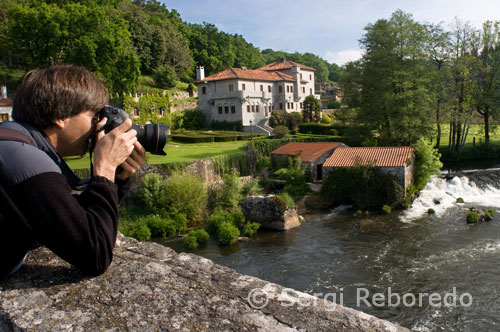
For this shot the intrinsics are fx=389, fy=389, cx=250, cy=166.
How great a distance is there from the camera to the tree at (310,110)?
48500 mm

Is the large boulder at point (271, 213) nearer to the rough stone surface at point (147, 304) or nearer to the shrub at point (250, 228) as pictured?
the shrub at point (250, 228)

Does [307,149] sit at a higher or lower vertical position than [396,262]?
higher

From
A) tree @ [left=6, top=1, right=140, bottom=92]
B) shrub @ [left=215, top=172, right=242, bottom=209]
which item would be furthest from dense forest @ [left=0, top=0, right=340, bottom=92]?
shrub @ [left=215, top=172, right=242, bottom=209]

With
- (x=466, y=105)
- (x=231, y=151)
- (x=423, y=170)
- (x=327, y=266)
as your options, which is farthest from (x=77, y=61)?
(x=466, y=105)

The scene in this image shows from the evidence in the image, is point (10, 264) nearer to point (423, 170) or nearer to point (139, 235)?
point (139, 235)

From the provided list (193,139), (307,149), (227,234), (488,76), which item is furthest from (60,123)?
(488,76)

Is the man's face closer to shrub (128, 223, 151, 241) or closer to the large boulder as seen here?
shrub (128, 223, 151, 241)

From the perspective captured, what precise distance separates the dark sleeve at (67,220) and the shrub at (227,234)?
590 inches

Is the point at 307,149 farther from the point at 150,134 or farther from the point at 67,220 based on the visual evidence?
the point at 67,220

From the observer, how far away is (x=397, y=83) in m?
31.6

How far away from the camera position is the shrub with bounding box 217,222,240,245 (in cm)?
1645

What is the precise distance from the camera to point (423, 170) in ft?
79.4

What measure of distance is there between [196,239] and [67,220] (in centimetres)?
1528

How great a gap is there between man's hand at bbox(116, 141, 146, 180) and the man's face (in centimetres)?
23
